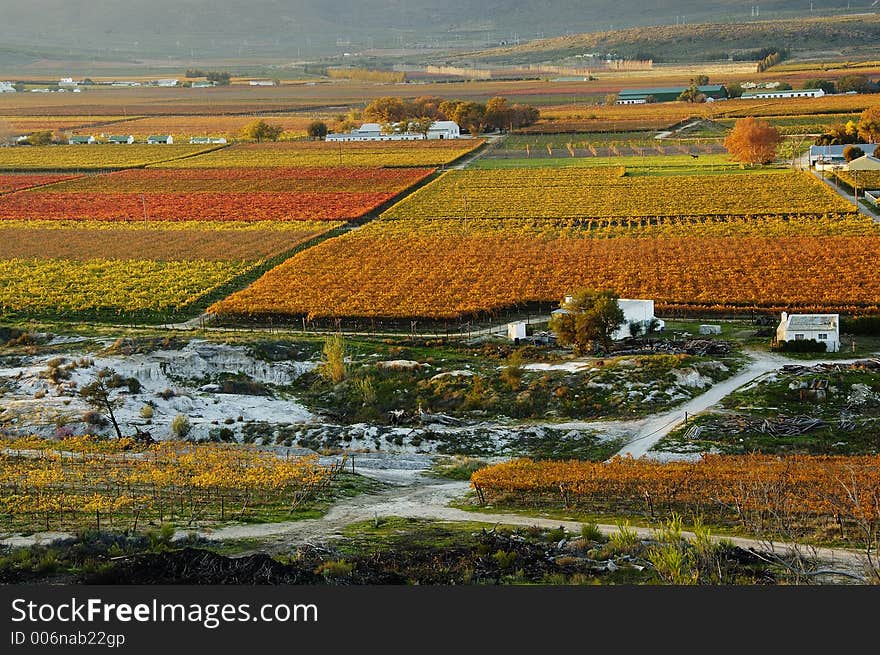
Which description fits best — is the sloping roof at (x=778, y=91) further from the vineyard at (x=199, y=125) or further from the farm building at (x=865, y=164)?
the farm building at (x=865, y=164)

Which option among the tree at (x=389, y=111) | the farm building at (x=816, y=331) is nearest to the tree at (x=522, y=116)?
the tree at (x=389, y=111)

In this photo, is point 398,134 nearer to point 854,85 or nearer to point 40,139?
point 40,139

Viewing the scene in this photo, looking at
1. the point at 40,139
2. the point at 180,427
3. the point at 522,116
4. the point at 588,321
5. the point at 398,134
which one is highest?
the point at 522,116

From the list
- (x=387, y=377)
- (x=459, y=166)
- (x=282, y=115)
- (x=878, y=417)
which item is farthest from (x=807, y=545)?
(x=282, y=115)

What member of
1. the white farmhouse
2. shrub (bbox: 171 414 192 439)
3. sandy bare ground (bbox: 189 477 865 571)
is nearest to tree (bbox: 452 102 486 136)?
the white farmhouse

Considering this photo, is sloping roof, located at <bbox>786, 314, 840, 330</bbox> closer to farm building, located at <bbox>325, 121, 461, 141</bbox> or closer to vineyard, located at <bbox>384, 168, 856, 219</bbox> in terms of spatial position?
vineyard, located at <bbox>384, 168, 856, 219</bbox>

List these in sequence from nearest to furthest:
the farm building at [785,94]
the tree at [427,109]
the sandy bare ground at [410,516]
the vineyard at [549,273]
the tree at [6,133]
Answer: the sandy bare ground at [410,516] < the vineyard at [549,273] < the tree at [6,133] < the tree at [427,109] < the farm building at [785,94]

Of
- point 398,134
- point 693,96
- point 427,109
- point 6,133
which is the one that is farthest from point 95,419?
point 693,96
